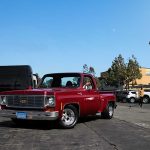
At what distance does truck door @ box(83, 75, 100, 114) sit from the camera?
15.1 m

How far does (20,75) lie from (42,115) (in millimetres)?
8104

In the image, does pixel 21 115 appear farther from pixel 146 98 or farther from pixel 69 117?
pixel 146 98

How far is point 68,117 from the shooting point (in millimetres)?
13992

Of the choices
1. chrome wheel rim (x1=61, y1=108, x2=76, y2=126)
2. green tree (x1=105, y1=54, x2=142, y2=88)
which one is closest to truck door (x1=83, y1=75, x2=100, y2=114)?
chrome wheel rim (x1=61, y1=108, x2=76, y2=126)

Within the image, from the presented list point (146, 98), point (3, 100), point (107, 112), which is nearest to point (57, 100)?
point (3, 100)

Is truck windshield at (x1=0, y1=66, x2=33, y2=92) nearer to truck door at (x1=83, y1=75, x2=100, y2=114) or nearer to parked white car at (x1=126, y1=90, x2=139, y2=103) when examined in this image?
truck door at (x1=83, y1=75, x2=100, y2=114)

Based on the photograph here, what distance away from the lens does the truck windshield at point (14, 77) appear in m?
20.8

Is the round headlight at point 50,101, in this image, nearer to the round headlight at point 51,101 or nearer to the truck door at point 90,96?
the round headlight at point 51,101

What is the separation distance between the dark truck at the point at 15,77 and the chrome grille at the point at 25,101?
21.7ft

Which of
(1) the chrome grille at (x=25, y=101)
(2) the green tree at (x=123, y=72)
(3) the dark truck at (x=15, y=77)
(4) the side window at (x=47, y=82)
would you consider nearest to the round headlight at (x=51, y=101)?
(1) the chrome grille at (x=25, y=101)

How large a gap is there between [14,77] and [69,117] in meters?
7.65

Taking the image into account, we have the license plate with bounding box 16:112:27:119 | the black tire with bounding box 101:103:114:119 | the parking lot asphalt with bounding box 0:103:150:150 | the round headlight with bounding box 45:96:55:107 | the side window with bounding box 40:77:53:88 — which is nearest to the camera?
the parking lot asphalt with bounding box 0:103:150:150

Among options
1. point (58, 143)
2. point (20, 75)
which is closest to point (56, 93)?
point (58, 143)

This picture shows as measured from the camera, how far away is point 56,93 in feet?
43.7
